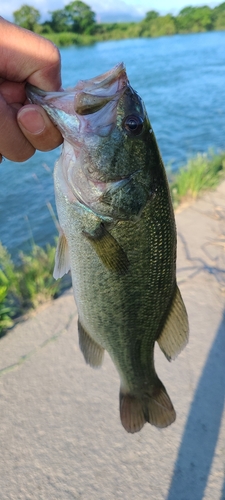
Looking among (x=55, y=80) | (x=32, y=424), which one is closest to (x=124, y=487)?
(x=32, y=424)

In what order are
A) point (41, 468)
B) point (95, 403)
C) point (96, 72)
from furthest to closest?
point (96, 72) < point (95, 403) < point (41, 468)

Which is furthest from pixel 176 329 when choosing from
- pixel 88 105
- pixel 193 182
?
pixel 193 182

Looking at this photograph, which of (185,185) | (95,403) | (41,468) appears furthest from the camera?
(185,185)

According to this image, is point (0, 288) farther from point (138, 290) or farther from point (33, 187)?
point (33, 187)

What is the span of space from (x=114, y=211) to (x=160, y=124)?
12361mm

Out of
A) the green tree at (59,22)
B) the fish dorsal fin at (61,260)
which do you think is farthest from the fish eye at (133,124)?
the green tree at (59,22)

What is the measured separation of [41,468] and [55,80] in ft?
7.42

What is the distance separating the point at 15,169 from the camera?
871 centimetres

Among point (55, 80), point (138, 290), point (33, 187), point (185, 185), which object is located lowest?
point (33, 187)

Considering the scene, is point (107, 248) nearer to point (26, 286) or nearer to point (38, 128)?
point (38, 128)

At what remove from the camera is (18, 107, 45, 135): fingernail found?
4.65ft

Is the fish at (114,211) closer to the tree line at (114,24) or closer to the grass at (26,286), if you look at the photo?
the grass at (26,286)

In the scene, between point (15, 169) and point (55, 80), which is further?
point (15, 169)

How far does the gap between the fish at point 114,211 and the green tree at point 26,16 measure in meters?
39.7
